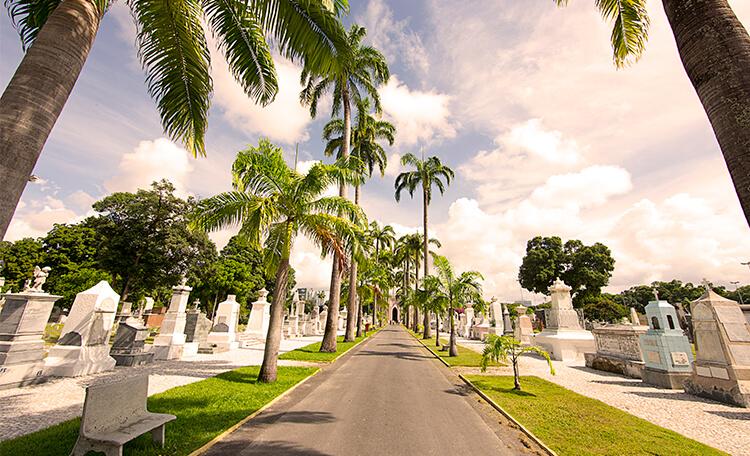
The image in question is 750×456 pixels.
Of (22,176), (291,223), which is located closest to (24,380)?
(291,223)

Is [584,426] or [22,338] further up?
[22,338]

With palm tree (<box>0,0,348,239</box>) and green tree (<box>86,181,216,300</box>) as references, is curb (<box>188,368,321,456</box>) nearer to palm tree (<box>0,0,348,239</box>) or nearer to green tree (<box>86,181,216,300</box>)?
palm tree (<box>0,0,348,239</box>)

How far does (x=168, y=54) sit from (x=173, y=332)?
12441mm

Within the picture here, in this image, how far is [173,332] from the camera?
13.5m

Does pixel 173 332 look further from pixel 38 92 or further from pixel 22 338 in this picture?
pixel 38 92

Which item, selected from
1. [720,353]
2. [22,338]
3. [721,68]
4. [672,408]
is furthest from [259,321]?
[721,68]

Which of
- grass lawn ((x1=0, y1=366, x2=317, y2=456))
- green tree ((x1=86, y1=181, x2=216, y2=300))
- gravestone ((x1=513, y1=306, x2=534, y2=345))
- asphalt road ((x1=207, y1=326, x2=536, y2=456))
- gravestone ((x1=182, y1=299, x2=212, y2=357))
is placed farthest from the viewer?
green tree ((x1=86, y1=181, x2=216, y2=300))

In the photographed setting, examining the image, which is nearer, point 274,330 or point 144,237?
point 274,330

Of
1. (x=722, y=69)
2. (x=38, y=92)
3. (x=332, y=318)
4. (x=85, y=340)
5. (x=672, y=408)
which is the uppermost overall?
(x=722, y=69)

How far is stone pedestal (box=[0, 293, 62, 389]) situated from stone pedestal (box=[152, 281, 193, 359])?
4.60m

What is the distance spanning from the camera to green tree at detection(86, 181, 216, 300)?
1059 inches

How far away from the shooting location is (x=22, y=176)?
9.43ft

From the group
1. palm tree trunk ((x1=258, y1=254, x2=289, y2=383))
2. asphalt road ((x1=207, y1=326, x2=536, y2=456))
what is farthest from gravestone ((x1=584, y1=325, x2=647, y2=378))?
palm tree trunk ((x1=258, y1=254, x2=289, y2=383))

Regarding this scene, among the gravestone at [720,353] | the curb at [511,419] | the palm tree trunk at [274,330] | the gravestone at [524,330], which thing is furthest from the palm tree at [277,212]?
the gravestone at [524,330]
